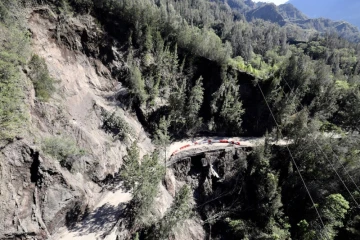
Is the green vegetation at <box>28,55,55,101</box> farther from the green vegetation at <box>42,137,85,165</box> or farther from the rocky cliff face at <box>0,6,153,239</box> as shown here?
the green vegetation at <box>42,137,85,165</box>

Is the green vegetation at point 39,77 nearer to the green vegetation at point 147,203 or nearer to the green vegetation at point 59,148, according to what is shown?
the green vegetation at point 59,148

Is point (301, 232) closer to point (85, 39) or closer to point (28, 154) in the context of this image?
point (28, 154)

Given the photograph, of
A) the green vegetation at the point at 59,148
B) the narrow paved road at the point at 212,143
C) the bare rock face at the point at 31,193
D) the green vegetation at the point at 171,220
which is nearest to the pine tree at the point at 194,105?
the narrow paved road at the point at 212,143

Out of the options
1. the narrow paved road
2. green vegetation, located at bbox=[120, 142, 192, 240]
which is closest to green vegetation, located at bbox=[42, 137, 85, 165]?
green vegetation, located at bbox=[120, 142, 192, 240]

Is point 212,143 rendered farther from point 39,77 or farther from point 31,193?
point 39,77

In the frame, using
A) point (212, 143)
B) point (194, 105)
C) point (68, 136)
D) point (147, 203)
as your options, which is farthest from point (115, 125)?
point (212, 143)
